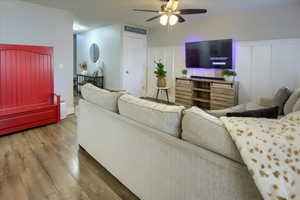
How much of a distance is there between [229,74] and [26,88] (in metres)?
4.50

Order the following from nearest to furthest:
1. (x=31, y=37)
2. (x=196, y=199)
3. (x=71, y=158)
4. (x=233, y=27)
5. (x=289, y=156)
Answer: (x=289, y=156), (x=196, y=199), (x=71, y=158), (x=31, y=37), (x=233, y=27)

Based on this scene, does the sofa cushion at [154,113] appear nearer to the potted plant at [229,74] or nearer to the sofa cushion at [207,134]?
the sofa cushion at [207,134]

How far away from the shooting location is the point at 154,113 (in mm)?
1638

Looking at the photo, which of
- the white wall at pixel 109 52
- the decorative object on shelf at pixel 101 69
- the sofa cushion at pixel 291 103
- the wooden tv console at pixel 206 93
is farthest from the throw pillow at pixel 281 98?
the decorative object on shelf at pixel 101 69

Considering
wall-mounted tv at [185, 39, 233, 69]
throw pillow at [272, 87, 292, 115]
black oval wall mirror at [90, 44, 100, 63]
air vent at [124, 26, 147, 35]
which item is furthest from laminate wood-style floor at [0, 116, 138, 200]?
black oval wall mirror at [90, 44, 100, 63]

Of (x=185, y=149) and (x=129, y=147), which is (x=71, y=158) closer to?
(x=129, y=147)

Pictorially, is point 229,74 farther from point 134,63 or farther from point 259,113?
point 259,113

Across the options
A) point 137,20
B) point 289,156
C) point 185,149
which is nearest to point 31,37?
point 137,20

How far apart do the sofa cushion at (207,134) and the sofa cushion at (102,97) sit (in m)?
0.96

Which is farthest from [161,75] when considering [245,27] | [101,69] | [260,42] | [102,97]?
[102,97]

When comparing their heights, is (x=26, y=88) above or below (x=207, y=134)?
above

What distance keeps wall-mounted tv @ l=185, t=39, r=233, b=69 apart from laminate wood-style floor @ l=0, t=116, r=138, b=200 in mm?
3882

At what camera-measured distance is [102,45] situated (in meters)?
7.19

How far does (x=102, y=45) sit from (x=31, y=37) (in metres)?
3.19
